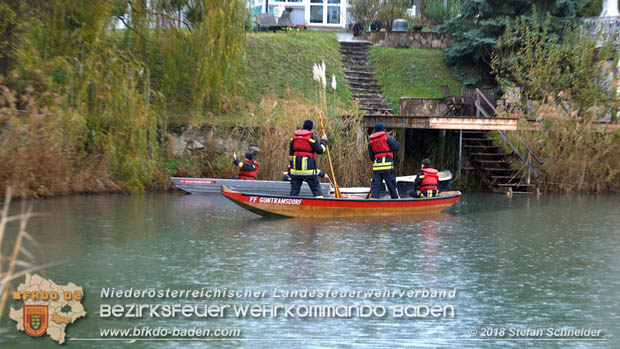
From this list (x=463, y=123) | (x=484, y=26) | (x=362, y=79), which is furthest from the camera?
(x=362, y=79)

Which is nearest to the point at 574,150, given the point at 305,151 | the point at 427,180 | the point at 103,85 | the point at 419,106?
the point at 419,106

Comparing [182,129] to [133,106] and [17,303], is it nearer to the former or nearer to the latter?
[133,106]

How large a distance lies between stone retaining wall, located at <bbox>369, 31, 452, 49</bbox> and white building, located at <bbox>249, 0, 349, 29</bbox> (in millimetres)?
5747

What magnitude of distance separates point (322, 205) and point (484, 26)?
17.6m

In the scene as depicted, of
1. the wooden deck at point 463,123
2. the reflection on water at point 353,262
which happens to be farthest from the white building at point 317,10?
the reflection on water at point 353,262

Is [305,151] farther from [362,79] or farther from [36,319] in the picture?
[362,79]

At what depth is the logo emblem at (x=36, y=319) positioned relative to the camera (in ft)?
26.6

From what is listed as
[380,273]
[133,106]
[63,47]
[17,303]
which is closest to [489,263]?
[380,273]

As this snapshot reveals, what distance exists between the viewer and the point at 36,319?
827cm

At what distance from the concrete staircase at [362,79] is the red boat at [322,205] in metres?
11.7

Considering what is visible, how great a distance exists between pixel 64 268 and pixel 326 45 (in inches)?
1011

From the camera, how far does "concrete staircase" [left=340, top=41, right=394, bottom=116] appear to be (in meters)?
30.6

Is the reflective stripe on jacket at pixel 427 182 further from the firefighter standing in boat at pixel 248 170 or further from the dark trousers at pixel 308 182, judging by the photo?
the firefighter standing in boat at pixel 248 170

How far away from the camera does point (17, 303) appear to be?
9125mm
